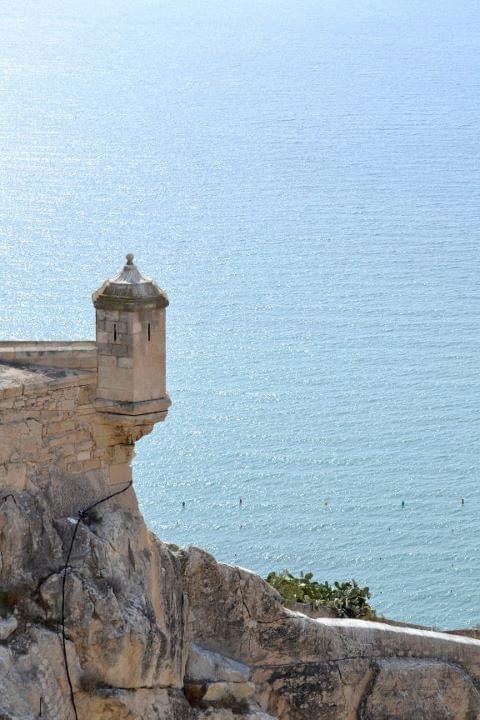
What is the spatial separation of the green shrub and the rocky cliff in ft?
18.6

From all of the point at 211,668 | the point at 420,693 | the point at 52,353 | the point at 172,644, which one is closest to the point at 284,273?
the point at 420,693

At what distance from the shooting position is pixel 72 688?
23312 mm

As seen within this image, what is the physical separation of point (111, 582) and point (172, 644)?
1686 mm

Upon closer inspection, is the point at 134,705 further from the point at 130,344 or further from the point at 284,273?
the point at 284,273

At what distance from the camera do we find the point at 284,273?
97250mm

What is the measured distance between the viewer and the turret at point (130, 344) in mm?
24297

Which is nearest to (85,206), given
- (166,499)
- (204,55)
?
(166,499)

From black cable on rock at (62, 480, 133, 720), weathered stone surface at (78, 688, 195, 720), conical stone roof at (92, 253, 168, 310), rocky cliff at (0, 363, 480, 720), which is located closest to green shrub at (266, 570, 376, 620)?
rocky cliff at (0, 363, 480, 720)

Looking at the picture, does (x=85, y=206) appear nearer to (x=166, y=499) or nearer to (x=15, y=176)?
(x=15, y=176)

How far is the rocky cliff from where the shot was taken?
2320cm

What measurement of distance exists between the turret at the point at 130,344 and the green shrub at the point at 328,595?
10419mm

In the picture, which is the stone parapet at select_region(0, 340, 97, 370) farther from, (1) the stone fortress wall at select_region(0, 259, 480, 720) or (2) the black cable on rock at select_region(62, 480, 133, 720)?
(2) the black cable on rock at select_region(62, 480, 133, 720)

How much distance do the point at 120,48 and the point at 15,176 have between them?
66.7 meters

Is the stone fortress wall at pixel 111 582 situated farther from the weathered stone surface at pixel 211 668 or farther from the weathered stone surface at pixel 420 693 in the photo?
the weathered stone surface at pixel 420 693
